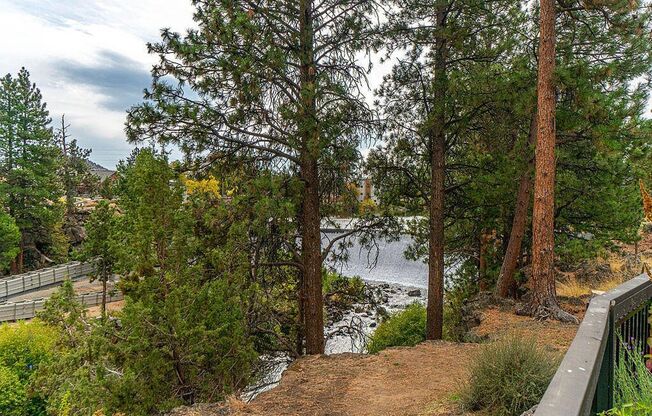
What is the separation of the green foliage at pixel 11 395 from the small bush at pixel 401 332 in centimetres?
967

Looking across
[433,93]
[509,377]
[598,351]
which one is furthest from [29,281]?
[598,351]

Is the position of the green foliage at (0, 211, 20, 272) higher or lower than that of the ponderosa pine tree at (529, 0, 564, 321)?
lower

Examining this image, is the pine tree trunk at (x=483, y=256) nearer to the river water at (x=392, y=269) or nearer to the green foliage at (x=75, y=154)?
the river water at (x=392, y=269)

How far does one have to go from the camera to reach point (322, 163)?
26.0ft

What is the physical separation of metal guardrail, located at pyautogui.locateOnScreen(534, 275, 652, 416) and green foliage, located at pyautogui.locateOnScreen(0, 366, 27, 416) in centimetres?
1457

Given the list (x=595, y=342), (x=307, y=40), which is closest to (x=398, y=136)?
(x=307, y=40)

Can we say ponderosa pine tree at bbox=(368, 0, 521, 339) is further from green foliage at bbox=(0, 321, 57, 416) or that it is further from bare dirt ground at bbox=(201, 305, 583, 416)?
green foliage at bbox=(0, 321, 57, 416)

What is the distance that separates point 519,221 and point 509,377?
6.06 metres

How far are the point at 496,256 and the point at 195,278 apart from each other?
8.23m

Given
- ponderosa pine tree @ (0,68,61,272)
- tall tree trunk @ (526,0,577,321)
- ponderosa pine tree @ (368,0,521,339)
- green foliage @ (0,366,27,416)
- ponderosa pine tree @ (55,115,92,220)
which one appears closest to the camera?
tall tree trunk @ (526,0,577,321)

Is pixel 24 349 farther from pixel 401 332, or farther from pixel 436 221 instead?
pixel 436 221

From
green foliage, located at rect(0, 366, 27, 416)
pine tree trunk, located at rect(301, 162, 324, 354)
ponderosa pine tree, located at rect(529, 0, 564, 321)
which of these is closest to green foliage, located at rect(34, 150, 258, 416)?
pine tree trunk, located at rect(301, 162, 324, 354)

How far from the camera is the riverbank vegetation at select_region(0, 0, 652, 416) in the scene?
19.3 ft

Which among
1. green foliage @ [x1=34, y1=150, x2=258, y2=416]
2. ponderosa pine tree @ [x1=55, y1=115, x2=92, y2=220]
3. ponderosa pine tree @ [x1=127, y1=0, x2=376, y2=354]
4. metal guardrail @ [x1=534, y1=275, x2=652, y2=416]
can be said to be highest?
ponderosa pine tree @ [x1=55, y1=115, x2=92, y2=220]
